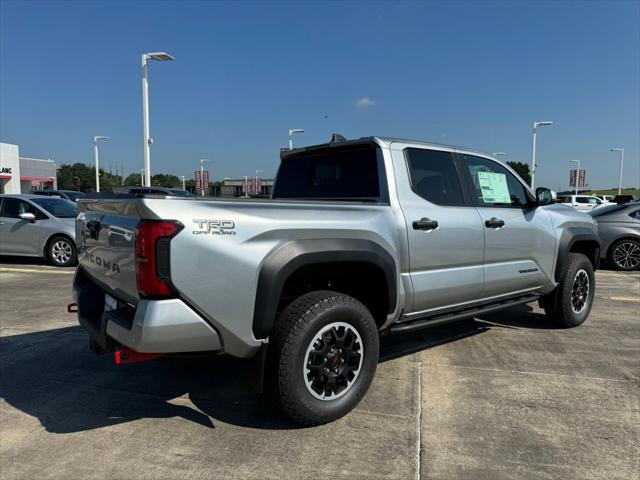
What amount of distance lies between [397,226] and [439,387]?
1.34 m

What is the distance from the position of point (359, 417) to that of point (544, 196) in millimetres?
3107

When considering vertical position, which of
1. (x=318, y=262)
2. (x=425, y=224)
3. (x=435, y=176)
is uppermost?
(x=435, y=176)

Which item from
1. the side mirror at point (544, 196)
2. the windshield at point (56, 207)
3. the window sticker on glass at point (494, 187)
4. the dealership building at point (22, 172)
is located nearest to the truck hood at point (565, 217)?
the side mirror at point (544, 196)

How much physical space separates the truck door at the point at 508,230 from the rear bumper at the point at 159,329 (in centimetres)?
270

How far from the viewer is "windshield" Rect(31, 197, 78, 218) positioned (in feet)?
34.7

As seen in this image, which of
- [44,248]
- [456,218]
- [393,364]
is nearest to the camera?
[456,218]

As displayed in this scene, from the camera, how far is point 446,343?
16.4ft

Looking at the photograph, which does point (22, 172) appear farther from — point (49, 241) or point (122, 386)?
point (122, 386)

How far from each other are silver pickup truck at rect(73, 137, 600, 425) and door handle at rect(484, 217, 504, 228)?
0.01 m

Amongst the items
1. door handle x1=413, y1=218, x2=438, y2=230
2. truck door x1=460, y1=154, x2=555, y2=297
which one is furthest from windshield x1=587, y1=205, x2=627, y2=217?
door handle x1=413, y1=218, x2=438, y2=230

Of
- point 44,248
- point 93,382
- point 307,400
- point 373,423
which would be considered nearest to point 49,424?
point 93,382

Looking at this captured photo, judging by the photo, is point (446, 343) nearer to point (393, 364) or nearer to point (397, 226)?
point (393, 364)

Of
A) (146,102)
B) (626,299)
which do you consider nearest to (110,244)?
(626,299)

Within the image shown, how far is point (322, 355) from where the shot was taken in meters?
3.17
